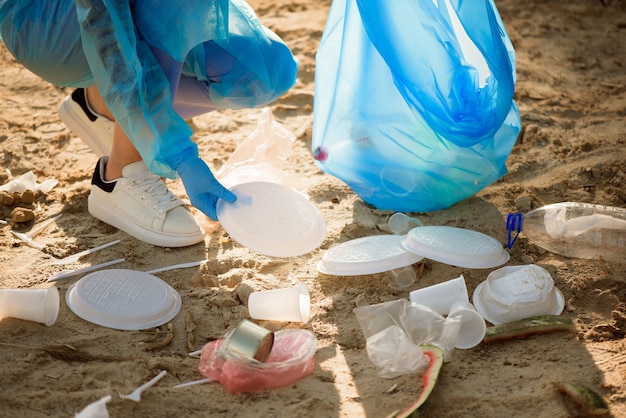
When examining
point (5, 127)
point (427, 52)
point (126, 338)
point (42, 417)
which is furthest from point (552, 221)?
point (5, 127)

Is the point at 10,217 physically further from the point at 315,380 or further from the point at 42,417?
the point at 315,380

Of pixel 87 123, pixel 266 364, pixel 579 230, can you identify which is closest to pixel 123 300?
pixel 266 364

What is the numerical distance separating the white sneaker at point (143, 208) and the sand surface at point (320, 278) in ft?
0.12

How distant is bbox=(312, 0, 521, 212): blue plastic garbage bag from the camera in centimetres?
191

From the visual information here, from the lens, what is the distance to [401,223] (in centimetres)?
207

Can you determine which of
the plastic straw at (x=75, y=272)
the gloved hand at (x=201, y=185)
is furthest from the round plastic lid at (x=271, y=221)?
A: the plastic straw at (x=75, y=272)

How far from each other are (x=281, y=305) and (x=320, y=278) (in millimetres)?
213

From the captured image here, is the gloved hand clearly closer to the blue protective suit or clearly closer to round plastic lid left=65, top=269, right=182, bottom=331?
the blue protective suit

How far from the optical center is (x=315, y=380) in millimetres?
1538

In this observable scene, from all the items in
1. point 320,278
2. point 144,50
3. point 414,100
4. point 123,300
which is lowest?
point 320,278

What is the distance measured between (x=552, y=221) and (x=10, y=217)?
1567 millimetres

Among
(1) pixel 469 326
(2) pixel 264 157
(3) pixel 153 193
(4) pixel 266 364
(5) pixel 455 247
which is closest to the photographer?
(4) pixel 266 364

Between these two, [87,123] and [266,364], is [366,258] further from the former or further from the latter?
[87,123]

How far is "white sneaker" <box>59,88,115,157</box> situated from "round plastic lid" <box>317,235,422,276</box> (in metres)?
0.79
